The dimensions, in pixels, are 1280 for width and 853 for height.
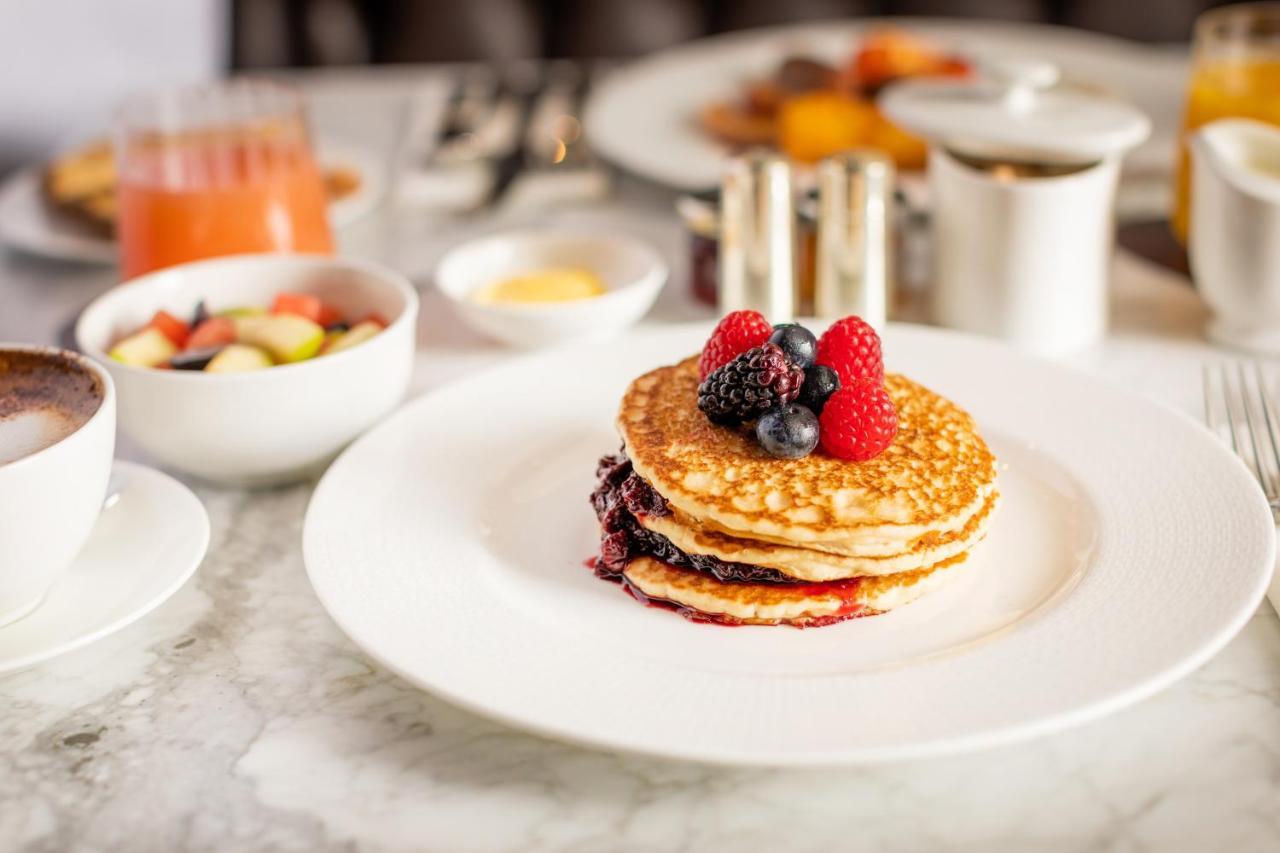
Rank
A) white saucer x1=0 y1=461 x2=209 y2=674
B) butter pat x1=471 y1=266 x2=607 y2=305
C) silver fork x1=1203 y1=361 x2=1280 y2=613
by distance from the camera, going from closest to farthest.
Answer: white saucer x1=0 y1=461 x2=209 y2=674, silver fork x1=1203 y1=361 x2=1280 y2=613, butter pat x1=471 y1=266 x2=607 y2=305

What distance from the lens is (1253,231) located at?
5.01ft

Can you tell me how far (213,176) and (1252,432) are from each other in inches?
51.2

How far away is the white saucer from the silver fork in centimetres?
97

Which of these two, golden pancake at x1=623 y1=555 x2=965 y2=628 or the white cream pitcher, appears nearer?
golden pancake at x1=623 y1=555 x2=965 y2=628

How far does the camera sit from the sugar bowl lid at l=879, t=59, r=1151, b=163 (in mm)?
1523

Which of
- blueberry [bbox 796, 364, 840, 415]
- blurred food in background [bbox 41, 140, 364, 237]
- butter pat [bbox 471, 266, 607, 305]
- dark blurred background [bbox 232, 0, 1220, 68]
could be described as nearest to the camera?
blueberry [bbox 796, 364, 840, 415]

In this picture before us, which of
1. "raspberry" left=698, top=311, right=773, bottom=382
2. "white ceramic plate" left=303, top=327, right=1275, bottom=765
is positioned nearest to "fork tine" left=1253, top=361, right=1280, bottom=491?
"white ceramic plate" left=303, top=327, right=1275, bottom=765

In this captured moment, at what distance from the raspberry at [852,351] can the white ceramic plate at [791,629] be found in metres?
0.20

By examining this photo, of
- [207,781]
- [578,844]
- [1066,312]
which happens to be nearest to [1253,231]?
[1066,312]

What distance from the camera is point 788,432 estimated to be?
1.12 metres

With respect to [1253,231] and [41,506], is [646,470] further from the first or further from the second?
[1253,231]

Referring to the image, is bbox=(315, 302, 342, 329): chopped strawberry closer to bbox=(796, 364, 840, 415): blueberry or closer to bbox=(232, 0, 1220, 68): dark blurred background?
bbox=(796, 364, 840, 415): blueberry

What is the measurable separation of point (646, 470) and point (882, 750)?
0.38 metres

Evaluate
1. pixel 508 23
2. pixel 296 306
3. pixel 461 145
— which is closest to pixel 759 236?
pixel 296 306
